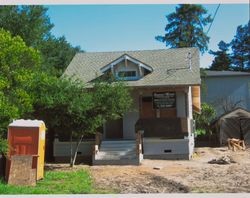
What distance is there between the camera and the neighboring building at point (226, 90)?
48.1 meters

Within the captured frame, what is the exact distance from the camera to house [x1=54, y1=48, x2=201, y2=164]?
20.5 metres

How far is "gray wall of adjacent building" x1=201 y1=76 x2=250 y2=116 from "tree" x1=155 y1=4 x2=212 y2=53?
21.8 feet

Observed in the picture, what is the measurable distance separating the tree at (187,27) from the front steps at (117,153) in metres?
35.2

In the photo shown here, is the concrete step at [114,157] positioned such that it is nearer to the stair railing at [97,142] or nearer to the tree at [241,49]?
the stair railing at [97,142]

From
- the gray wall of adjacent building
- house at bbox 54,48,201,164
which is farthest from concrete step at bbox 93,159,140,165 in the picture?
the gray wall of adjacent building

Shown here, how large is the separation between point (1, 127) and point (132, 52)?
1481 centimetres

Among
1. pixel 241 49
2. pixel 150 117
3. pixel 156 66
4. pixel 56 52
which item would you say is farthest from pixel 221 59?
pixel 150 117

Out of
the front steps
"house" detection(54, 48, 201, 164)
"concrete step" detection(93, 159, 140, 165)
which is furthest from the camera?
"house" detection(54, 48, 201, 164)

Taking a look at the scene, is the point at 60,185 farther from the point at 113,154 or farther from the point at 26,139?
the point at 113,154

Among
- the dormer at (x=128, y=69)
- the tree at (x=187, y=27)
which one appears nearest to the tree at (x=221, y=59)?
the tree at (x=187, y=27)

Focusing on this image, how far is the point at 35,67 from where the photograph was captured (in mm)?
19797

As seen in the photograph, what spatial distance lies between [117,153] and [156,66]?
699 cm

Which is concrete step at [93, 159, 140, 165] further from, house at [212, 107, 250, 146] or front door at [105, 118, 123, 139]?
house at [212, 107, 250, 146]

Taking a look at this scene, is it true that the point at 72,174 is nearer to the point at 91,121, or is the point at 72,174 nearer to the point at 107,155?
the point at 91,121
